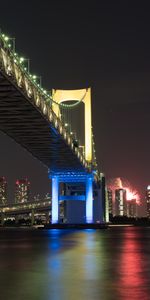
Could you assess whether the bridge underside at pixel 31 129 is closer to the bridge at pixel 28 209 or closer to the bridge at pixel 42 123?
the bridge at pixel 42 123

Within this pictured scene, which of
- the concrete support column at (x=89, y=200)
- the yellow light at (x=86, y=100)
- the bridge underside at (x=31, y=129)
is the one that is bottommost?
the concrete support column at (x=89, y=200)

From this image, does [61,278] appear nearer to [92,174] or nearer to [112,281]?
[112,281]

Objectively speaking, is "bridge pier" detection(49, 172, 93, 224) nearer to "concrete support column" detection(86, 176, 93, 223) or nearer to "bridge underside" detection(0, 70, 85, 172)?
"concrete support column" detection(86, 176, 93, 223)

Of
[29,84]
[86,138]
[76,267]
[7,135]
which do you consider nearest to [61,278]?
[76,267]

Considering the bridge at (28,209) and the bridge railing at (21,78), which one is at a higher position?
the bridge railing at (21,78)

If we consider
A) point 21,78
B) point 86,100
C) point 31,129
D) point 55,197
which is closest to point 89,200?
point 55,197

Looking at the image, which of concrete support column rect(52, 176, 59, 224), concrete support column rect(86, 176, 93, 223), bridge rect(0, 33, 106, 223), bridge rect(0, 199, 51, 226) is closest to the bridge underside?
bridge rect(0, 33, 106, 223)

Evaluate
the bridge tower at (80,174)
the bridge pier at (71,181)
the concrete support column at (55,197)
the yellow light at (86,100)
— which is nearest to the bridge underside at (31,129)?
the bridge pier at (71,181)
